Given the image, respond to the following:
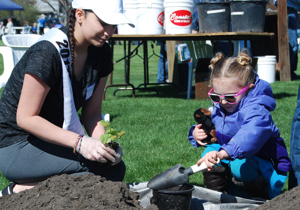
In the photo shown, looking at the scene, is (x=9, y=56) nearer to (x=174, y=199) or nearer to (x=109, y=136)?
(x=109, y=136)

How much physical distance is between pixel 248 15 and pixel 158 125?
7.53ft

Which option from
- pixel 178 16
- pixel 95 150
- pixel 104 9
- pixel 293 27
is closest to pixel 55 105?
pixel 95 150

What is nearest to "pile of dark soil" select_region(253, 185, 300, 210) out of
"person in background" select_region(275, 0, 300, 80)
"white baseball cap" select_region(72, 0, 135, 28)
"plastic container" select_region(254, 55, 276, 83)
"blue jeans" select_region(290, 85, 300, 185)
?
"blue jeans" select_region(290, 85, 300, 185)

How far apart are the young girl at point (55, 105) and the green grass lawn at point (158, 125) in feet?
2.74

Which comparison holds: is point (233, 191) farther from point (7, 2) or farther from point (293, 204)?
point (7, 2)

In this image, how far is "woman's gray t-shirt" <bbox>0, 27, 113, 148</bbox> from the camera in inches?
78.5

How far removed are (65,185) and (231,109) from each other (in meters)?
1.21

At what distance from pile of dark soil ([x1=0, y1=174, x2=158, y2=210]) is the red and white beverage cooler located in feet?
13.1

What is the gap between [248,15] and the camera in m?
5.53

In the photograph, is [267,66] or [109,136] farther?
[267,66]

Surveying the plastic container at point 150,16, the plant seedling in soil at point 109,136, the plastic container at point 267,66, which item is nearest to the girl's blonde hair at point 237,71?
the plant seedling in soil at point 109,136

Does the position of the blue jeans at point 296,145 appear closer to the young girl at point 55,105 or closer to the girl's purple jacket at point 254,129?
the girl's purple jacket at point 254,129

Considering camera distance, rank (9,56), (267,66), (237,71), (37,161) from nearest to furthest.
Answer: (37,161)
(237,71)
(9,56)
(267,66)

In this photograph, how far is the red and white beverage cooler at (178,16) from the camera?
215 inches
